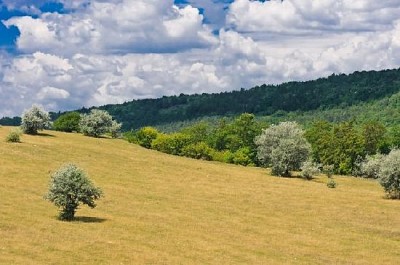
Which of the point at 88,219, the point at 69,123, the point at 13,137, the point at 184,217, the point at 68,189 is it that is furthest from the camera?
the point at 69,123

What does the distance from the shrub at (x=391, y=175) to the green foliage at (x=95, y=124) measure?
6755cm

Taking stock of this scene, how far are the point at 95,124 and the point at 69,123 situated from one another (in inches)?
349

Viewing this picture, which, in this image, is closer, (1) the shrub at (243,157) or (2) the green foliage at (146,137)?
(1) the shrub at (243,157)

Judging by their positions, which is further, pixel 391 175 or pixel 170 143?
pixel 170 143

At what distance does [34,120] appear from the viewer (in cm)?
11688

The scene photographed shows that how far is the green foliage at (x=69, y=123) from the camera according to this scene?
140 metres

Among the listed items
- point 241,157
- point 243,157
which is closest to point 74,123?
point 241,157

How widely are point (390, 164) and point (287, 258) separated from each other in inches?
1628

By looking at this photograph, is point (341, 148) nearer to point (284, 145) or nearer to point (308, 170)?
point (308, 170)

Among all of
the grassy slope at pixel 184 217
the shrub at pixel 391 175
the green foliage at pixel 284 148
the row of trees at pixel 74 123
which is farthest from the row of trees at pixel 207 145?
the shrub at pixel 391 175

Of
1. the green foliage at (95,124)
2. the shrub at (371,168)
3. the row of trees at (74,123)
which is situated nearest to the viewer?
the row of trees at (74,123)

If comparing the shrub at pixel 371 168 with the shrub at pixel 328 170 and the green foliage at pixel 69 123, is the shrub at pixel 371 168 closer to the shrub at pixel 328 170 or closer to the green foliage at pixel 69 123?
the shrub at pixel 328 170

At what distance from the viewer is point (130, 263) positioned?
45469 mm

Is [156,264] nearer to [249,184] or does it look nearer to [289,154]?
[249,184]
